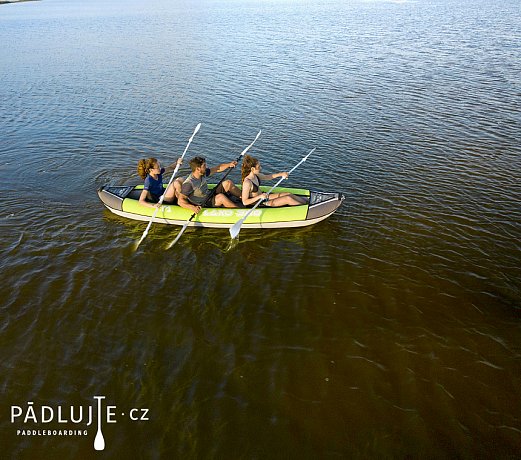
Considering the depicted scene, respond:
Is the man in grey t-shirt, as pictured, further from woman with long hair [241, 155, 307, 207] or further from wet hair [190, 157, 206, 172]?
woman with long hair [241, 155, 307, 207]

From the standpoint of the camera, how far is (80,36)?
134ft

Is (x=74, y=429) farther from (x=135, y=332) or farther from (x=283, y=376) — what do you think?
(x=283, y=376)

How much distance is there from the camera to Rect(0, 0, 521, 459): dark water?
6.00 m

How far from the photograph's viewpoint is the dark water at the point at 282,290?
19.7 ft

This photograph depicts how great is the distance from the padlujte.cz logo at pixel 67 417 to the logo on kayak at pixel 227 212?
5.19 metres

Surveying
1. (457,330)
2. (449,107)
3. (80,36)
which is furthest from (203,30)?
(457,330)

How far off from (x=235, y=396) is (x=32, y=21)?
200 feet

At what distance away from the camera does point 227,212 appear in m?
10.5

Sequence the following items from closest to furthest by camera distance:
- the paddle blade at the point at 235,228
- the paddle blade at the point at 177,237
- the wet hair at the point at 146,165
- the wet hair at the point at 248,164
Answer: the paddle blade at the point at 235,228 < the paddle blade at the point at 177,237 < the wet hair at the point at 248,164 < the wet hair at the point at 146,165

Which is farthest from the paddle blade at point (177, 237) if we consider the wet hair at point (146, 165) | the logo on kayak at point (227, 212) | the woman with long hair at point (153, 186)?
the wet hair at point (146, 165)

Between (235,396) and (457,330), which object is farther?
(457,330)

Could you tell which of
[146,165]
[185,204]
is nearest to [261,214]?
[185,204]

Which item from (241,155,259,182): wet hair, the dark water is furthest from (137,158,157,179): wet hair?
(241,155,259,182): wet hair

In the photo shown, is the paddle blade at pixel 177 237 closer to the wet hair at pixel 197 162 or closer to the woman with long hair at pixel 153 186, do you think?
the woman with long hair at pixel 153 186
